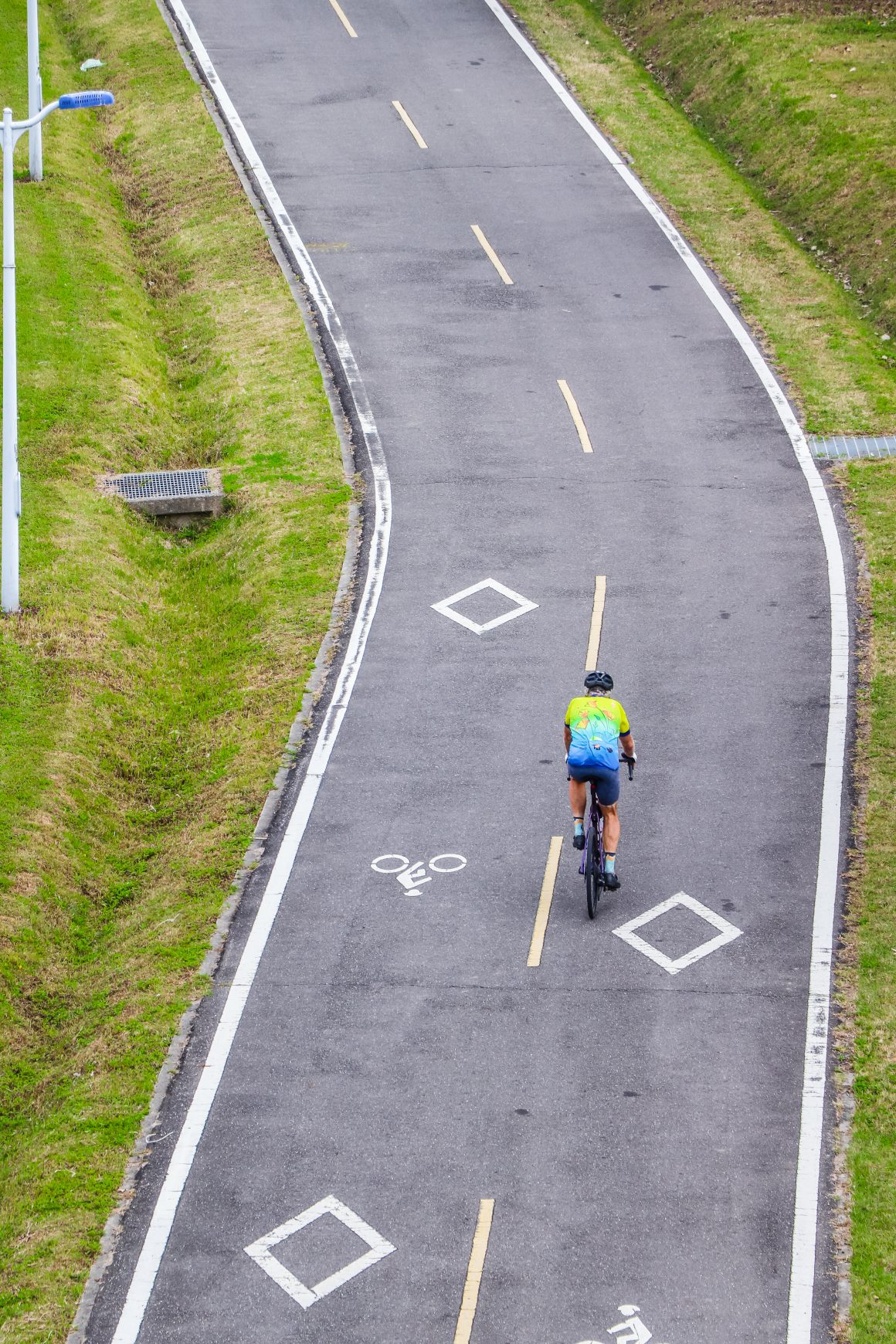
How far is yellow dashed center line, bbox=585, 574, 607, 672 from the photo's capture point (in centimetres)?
2056

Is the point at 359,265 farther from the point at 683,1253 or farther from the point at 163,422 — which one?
the point at 683,1253

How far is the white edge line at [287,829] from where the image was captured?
12898 mm

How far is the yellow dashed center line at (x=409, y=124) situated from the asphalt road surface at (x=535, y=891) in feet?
16.5

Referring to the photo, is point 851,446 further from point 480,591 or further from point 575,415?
point 480,591

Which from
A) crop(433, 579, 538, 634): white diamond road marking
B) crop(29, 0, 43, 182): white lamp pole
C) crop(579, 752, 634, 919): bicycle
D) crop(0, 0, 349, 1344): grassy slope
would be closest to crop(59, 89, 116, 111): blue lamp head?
crop(0, 0, 349, 1344): grassy slope

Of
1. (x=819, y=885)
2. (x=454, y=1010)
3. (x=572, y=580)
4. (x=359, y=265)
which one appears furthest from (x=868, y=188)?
(x=454, y=1010)

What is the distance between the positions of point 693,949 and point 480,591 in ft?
24.0

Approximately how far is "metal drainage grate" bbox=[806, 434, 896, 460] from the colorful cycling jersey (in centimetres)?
1046

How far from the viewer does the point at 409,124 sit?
36.8 meters

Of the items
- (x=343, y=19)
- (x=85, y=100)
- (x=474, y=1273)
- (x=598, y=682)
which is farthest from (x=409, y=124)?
(x=474, y=1273)

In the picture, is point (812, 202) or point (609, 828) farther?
point (812, 202)

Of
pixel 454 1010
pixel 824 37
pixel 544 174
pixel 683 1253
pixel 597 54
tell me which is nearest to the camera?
pixel 683 1253

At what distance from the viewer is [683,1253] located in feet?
41.7

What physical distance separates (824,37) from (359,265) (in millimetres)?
13178
